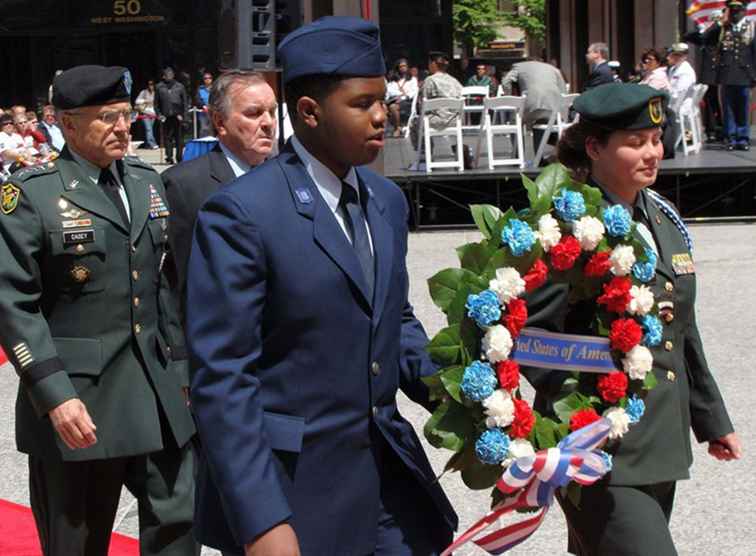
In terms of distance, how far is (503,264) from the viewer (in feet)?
10.4

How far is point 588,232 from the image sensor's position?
326 centimetres

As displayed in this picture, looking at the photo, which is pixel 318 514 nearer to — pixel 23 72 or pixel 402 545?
pixel 402 545

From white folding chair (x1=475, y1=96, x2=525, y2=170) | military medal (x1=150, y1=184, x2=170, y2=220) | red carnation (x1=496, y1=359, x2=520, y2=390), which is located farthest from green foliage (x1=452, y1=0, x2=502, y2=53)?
red carnation (x1=496, y1=359, x2=520, y2=390)

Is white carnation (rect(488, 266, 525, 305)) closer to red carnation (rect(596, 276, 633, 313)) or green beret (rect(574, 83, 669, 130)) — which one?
red carnation (rect(596, 276, 633, 313))

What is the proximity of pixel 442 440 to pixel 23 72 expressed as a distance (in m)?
35.2

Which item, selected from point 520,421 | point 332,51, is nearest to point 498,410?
point 520,421

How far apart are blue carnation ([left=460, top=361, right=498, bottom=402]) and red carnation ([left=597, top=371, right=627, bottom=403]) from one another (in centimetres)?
36

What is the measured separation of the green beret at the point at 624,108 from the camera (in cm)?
360

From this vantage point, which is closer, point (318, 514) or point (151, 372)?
point (318, 514)

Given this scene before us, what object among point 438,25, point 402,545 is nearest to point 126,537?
point 402,545

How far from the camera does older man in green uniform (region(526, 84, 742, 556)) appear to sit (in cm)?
343

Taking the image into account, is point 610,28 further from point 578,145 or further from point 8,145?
point 578,145

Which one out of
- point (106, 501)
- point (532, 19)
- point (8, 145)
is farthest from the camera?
point (532, 19)

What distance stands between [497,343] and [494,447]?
0.79ft
